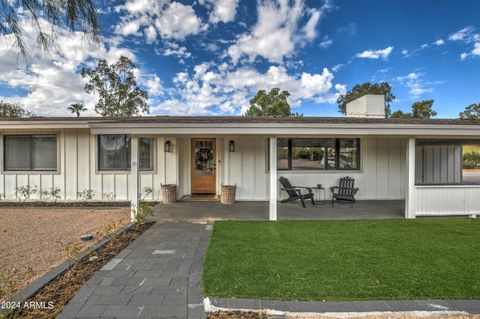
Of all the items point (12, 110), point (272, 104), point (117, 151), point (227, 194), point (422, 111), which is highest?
point (272, 104)

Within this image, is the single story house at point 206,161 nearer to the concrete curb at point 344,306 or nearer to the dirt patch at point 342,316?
the concrete curb at point 344,306

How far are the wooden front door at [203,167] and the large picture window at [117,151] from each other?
55.8 inches

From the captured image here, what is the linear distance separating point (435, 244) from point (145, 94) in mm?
22288

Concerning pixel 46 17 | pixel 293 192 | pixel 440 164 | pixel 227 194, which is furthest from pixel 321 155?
pixel 46 17

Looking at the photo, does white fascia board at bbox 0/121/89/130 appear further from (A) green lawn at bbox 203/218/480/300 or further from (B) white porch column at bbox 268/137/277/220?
(B) white porch column at bbox 268/137/277/220

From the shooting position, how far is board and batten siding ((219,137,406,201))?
806 centimetres

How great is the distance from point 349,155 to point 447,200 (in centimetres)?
282

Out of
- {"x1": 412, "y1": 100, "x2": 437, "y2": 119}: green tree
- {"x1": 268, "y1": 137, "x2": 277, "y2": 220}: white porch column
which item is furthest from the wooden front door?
{"x1": 412, "y1": 100, "x2": 437, "y2": 119}: green tree

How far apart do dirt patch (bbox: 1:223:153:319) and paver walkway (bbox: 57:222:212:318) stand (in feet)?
0.32

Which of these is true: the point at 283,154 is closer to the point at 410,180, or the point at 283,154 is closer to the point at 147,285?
the point at 410,180

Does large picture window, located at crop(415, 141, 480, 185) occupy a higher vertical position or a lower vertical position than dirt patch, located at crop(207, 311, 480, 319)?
higher

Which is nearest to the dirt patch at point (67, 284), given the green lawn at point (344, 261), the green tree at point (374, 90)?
the green lawn at point (344, 261)

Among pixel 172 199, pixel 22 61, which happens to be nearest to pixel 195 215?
pixel 172 199

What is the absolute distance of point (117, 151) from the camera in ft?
26.1
